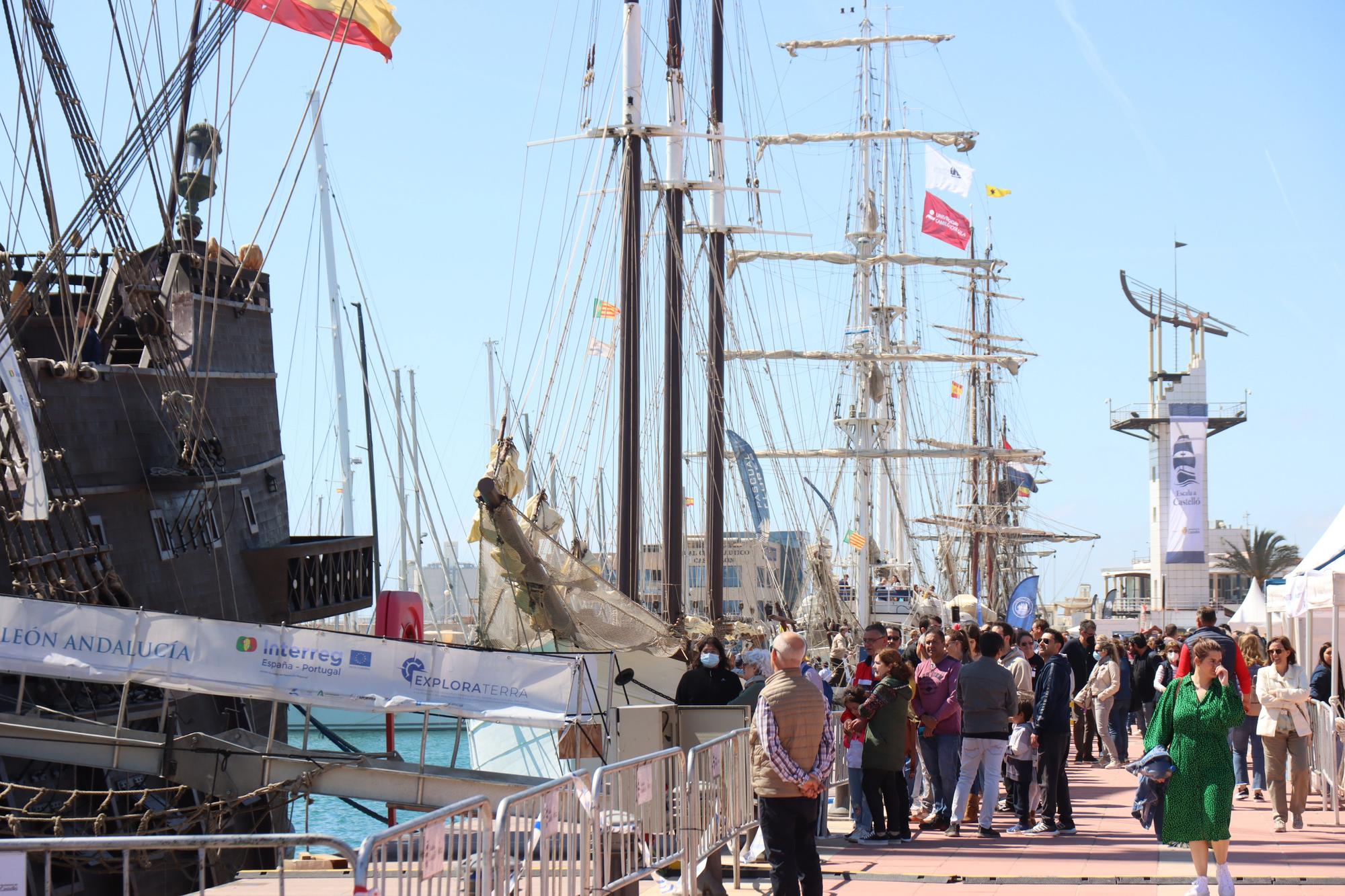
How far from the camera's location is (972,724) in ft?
39.1

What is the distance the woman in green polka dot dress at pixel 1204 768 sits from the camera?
8.84 metres

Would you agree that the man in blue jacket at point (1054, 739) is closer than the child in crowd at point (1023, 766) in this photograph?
Yes

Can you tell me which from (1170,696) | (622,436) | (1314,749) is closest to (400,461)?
(622,436)

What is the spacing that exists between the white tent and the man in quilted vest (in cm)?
1745

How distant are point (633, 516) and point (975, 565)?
55679 millimetres

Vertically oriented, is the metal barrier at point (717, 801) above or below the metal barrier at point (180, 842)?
below

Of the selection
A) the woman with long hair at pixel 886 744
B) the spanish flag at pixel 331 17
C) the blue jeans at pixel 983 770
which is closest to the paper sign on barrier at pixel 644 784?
the woman with long hair at pixel 886 744

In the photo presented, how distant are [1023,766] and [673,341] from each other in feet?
69.9

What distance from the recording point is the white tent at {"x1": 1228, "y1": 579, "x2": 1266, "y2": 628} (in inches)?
950

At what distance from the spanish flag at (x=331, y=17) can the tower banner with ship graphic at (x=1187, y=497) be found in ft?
202

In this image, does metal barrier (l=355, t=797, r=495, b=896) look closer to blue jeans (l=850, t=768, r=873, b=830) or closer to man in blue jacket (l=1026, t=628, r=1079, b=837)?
blue jeans (l=850, t=768, r=873, b=830)

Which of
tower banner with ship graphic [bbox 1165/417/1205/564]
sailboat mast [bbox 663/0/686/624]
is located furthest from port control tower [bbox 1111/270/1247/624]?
sailboat mast [bbox 663/0/686/624]

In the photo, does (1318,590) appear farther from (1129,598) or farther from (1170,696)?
(1129,598)

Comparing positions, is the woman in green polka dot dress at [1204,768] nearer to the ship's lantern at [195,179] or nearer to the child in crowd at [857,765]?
the child in crowd at [857,765]
